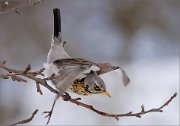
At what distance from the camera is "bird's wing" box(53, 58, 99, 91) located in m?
1.11

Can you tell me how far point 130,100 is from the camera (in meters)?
3.84

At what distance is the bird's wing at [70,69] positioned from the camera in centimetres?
111

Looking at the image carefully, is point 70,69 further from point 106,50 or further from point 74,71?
point 106,50

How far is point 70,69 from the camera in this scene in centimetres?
118

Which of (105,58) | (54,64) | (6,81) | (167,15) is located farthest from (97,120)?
(54,64)

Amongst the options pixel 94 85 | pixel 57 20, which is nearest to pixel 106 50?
pixel 57 20

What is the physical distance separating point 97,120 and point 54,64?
234 centimetres

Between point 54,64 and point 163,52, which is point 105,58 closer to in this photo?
point 163,52

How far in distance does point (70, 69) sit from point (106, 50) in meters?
3.60

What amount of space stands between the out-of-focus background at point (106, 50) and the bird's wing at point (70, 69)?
2131 millimetres

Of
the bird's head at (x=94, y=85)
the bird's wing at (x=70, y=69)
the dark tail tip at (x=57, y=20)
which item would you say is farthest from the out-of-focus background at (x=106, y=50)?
the bird's wing at (x=70, y=69)

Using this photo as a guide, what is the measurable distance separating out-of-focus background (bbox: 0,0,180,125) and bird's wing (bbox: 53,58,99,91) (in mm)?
2131

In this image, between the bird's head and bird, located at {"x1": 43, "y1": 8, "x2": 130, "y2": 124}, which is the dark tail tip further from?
the bird's head

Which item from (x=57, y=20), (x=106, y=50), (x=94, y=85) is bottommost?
(x=106, y=50)
